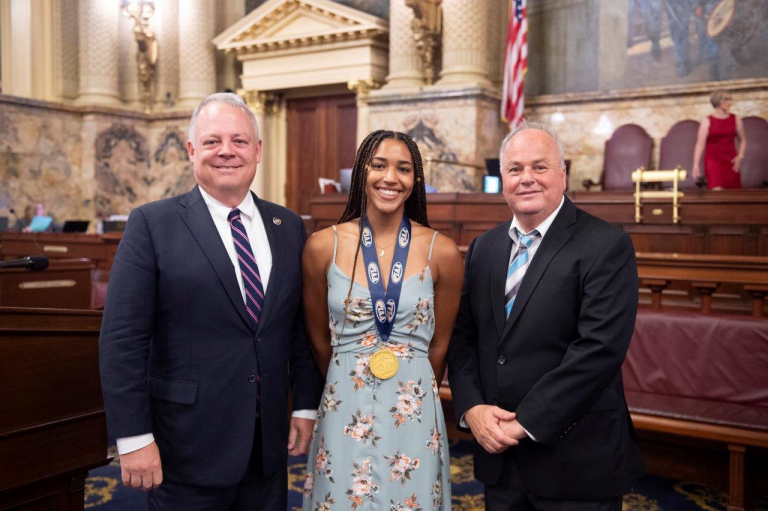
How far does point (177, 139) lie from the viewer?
45.6 ft

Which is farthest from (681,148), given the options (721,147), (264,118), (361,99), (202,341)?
(202,341)

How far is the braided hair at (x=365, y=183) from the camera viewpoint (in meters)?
2.20

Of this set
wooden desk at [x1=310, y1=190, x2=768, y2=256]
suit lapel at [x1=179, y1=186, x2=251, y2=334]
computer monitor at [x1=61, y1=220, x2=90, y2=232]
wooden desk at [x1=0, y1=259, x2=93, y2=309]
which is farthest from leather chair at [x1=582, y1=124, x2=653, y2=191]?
suit lapel at [x1=179, y1=186, x2=251, y2=334]

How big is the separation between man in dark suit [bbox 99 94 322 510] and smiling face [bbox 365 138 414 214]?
13.6 inches

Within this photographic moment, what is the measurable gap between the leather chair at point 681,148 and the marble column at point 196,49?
8006mm

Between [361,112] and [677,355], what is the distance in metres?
8.72

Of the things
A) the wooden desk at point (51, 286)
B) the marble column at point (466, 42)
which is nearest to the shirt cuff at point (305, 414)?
the wooden desk at point (51, 286)

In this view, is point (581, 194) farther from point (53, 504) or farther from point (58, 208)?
point (58, 208)

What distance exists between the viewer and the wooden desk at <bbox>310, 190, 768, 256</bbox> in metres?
6.68

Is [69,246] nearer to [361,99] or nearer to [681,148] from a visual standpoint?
[361,99]

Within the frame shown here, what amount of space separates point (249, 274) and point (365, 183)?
0.44 metres

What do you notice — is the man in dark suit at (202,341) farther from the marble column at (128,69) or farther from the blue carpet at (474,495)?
the marble column at (128,69)

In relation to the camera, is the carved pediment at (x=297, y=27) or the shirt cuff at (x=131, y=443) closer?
the shirt cuff at (x=131, y=443)

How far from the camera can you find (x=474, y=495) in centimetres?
370
